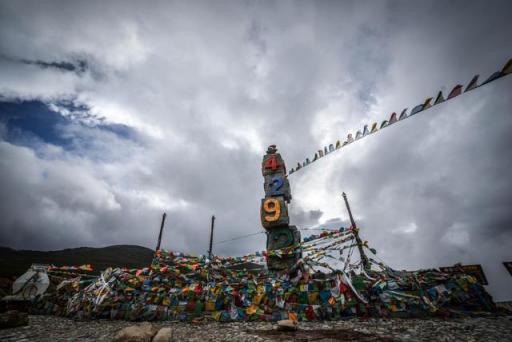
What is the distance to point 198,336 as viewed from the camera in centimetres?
795

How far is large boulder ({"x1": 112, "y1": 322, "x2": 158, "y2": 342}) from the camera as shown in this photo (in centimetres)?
646

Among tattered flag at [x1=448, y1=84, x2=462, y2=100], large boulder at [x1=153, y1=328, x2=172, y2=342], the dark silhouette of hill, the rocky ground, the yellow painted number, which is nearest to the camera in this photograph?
the rocky ground

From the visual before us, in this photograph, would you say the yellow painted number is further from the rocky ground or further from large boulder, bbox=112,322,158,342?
→ large boulder, bbox=112,322,158,342

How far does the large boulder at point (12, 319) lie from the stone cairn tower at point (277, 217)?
12.5 metres

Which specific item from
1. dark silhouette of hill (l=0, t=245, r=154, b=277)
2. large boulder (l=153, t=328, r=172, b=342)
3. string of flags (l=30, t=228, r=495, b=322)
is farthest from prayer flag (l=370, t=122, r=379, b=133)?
dark silhouette of hill (l=0, t=245, r=154, b=277)

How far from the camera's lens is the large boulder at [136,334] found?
646 centimetres

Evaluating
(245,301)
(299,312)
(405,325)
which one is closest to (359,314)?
(405,325)

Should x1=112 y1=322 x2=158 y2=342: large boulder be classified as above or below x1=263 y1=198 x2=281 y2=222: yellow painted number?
below

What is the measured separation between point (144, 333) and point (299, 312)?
652 centimetres

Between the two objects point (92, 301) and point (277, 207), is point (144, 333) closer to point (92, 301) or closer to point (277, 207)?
point (92, 301)

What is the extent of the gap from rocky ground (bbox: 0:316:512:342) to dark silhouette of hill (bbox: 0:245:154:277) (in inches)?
1949

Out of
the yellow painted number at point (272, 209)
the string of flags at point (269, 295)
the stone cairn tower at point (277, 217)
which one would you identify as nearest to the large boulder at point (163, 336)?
the string of flags at point (269, 295)

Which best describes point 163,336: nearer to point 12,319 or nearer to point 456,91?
point 12,319

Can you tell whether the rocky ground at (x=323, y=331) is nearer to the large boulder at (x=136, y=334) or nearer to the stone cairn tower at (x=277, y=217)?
the large boulder at (x=136, y=334)
